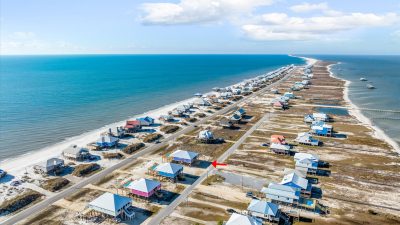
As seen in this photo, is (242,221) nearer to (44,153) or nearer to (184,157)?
(184,157)

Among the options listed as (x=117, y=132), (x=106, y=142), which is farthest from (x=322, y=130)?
(x=106, y=142)

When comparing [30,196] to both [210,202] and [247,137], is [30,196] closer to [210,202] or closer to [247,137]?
[210,202]

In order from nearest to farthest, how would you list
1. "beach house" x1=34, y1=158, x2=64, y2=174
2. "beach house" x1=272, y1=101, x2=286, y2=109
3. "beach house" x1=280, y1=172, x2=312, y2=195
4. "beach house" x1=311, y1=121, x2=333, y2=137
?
1. "beach house" x1=280, y1=172, x2=312, y2=195
2. "beach house" x1=34, y1=158, x2=64, y2=174
3. "beach house" x1=311, y1=121, x2=333, y2=137
4. "beach house" x1=272, y1=101, x2=286, y2=109

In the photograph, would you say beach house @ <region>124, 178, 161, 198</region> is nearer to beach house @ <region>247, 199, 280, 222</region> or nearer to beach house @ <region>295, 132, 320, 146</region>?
beach house @ <region>247, 199, 280, 222</region>

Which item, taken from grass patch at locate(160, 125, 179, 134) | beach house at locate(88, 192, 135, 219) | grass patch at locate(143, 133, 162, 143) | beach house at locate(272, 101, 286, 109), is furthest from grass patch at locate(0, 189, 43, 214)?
beach house at locate(272, 101, 286, 109)

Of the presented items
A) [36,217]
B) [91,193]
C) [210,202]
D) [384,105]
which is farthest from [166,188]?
[384,105]

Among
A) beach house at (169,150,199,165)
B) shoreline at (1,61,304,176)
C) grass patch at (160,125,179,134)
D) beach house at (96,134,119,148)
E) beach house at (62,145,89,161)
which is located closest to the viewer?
shoreline at (1,61,304,176)

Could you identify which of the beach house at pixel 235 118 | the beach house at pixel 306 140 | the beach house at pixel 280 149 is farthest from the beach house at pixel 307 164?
the beach house at pixel 235 118

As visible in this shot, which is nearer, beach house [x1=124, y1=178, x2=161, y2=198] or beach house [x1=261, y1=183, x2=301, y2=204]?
beach house [x1=261, y1=183, x2=301, y2=204]
